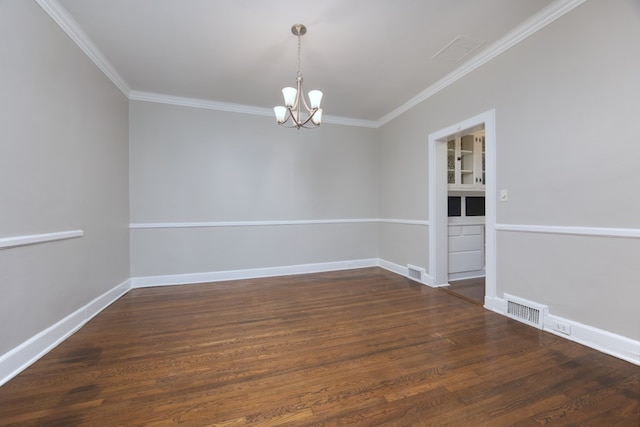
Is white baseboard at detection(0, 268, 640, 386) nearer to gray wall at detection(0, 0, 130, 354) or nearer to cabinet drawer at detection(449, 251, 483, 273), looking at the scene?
gray wall at detection(0, 0, 130, 354)

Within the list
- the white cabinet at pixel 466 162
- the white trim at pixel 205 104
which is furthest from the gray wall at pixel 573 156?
the white trim at pixel 205 104

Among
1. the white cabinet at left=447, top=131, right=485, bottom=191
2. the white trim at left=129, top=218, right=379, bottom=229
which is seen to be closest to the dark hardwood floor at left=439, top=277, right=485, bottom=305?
the white cabinet at left=447, top=131, right=485, bottom=191

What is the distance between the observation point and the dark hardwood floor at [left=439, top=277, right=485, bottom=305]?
3.03 m

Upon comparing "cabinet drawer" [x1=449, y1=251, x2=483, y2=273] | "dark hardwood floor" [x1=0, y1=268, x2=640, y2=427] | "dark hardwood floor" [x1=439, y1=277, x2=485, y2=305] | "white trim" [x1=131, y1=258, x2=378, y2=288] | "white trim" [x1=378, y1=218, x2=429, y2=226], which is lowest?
"dark hardwood floor" [x1=0, y1=268, x2=640, y2=427]

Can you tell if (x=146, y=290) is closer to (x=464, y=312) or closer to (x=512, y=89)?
(x=464, y=312)

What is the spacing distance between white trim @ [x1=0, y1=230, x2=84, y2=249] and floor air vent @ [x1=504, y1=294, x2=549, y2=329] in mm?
4017

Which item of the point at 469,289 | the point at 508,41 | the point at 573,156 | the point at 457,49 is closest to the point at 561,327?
the point at 469,289

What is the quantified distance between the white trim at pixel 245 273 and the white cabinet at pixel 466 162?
198 centimetres

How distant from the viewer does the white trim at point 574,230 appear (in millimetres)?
1754

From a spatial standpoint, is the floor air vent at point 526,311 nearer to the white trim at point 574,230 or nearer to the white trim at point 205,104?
the white trim at point 574,230

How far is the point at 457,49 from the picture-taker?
8.67ft

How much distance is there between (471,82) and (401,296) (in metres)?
2.64

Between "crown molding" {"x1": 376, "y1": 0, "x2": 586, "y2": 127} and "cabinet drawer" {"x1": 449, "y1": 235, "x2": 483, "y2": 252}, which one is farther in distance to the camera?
"cabinet drawer" {"x1": 449, "y1": 235, "x2": 483, "y2": 252}

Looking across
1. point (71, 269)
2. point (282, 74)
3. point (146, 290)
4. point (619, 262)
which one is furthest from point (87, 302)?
point (619, 262)
